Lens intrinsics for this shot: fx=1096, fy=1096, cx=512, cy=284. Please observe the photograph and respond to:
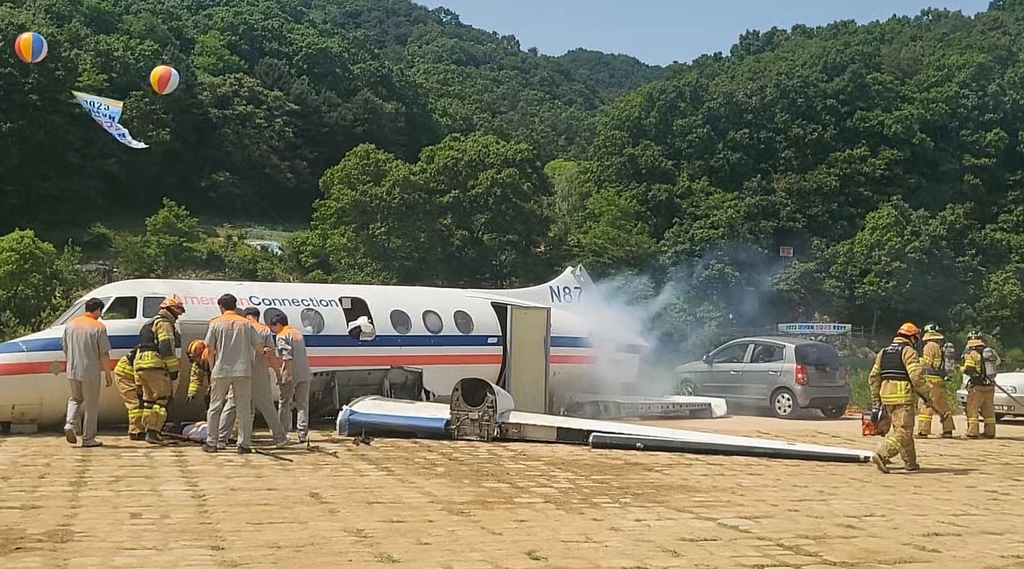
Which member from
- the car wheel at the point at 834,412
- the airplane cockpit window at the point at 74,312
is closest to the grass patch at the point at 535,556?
the airplane cockpit window at the point at 74,312

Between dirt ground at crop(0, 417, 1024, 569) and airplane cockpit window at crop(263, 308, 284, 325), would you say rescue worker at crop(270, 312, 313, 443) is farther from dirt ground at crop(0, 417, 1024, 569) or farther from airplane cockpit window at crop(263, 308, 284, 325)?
airplane cockpit window at crop(263, 308, 284, 325)

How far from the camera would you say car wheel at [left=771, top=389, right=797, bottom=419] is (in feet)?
73.2

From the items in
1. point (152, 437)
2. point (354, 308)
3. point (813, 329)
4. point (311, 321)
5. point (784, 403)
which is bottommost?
point (152, 437)

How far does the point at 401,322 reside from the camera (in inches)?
743

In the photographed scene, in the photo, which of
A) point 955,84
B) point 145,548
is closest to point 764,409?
point 145,548

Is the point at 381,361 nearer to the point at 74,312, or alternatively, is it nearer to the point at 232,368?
the point at 232,368

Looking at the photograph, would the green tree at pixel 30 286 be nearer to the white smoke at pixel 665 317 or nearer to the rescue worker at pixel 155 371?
the rescue worker at pixel 155 371

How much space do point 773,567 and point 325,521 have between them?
3.68 metres

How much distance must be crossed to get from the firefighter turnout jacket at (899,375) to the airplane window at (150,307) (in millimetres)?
A: 10189

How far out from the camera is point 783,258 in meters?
62.9

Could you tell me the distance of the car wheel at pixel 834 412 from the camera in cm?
2267

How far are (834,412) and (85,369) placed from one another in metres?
15.1

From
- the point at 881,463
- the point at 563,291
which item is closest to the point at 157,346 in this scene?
the point at 881,463

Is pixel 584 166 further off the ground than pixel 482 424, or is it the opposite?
pixel 584 166
